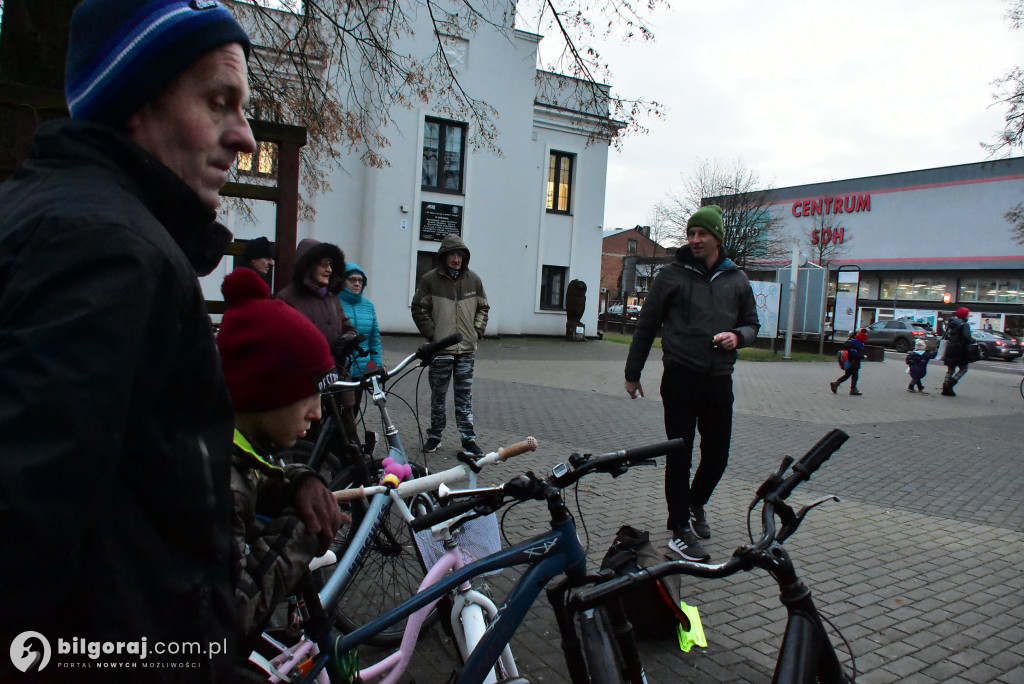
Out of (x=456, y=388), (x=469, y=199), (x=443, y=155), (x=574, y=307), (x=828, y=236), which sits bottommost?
(x=456, y=388)

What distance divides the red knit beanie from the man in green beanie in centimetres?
327

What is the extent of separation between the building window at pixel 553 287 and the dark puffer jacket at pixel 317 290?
66.2 ft

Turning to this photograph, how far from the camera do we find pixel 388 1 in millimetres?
7477

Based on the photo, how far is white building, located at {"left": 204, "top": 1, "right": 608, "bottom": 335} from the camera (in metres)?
21.5

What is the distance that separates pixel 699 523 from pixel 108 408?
4.53 metres

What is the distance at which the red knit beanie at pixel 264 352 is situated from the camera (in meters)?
1.59

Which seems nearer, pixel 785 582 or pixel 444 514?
pixel 785 582

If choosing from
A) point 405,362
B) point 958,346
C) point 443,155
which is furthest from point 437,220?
point 405,362

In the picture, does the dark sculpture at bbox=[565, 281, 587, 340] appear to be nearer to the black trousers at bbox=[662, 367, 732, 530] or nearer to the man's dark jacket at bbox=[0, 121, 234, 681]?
the black trousers at bbox=[662, 367, 732, 530]

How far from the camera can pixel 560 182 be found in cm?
2561

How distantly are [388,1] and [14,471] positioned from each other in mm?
7617

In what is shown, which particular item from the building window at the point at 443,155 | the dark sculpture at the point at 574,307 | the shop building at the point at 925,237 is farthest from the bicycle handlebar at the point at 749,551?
the shop building at the point at 925,237

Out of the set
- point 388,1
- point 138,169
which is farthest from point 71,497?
point 388,1

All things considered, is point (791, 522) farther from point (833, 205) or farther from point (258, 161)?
point (833, 205)
